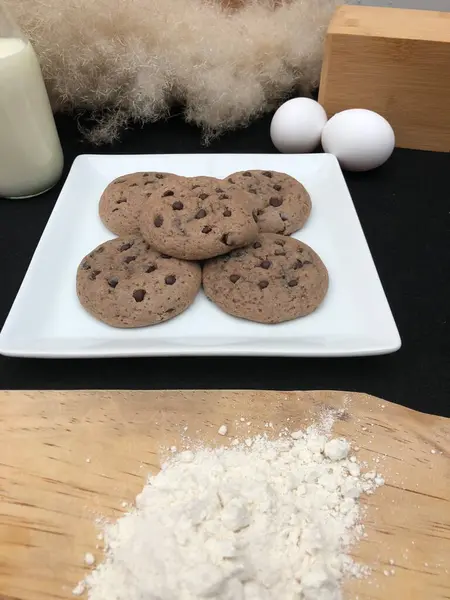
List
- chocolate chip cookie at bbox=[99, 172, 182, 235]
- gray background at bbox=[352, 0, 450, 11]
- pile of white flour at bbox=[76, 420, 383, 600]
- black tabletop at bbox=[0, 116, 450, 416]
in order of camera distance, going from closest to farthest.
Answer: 1. pile of white flour at bbox=[76, 420, 383, 600]
2. black tabletop at bbox=[0, 116, 450, 416]
3. chocolate chip cookie at bbox=[99, 172, 182, 235]
4. gray background at bbox=[352, 0, 450, 11]

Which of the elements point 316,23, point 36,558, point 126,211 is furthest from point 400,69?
point 36,558

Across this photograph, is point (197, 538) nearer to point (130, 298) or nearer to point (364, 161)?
point (130, 298)

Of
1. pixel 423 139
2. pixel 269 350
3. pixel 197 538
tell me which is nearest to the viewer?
pixel 197 538

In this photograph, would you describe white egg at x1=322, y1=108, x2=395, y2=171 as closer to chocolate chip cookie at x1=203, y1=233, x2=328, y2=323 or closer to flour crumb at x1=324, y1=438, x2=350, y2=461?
chocolate chip cookie at x1=203, y1=233, x2=328, y2=323

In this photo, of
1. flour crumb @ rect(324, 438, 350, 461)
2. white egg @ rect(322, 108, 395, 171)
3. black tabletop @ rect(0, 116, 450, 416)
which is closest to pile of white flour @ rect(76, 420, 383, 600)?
flour crumb @ rect(324, 438, 350, 461)

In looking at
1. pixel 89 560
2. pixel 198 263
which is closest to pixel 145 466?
pixel 89 560

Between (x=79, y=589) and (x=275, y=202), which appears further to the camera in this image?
(x=275, y=202)

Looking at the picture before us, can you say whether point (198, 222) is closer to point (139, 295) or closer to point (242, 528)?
point (139, 295)
